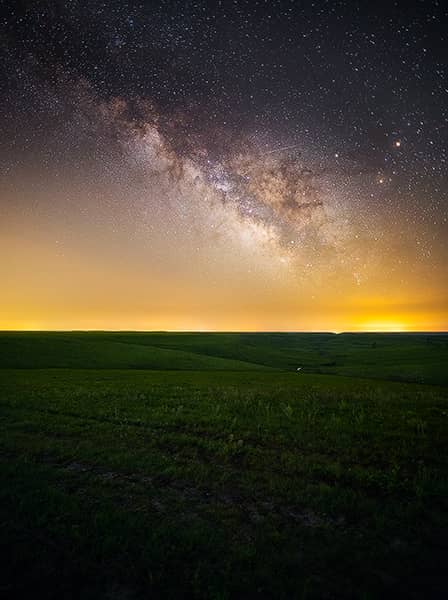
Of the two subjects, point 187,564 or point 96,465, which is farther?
point 96,465

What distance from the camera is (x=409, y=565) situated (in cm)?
553

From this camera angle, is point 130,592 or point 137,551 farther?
point 137,551

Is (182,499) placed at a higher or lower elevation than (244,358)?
higher

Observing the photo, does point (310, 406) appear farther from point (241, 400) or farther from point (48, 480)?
→ point (48, 480)

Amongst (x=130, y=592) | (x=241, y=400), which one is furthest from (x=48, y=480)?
(x=241, y=400)

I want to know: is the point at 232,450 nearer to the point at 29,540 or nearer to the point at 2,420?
the point at 29,540

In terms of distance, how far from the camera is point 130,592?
4.94 meters

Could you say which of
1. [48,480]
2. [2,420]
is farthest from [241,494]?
[2,420]

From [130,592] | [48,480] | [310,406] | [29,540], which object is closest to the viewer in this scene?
[130,592]

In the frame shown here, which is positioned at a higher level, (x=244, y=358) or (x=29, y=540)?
(x=29, y=540)

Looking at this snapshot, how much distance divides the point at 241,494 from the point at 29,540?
15.3 ft

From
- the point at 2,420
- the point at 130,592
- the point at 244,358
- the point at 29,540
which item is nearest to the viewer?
the point at 130,592

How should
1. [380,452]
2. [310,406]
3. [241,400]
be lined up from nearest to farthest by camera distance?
[380,452], [310,406], [241,400]

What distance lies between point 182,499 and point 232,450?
12.1 ft
